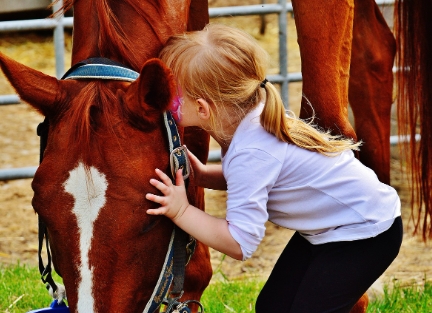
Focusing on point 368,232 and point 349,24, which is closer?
point 368,232

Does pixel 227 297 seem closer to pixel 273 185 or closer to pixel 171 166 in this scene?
pixel 273 185

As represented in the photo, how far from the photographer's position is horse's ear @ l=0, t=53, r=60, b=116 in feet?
5.37

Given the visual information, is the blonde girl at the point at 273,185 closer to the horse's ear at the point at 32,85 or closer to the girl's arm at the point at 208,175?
the girl's arm at the point at 208,175

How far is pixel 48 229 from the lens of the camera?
1648mm

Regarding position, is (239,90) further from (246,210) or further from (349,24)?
(349,24)

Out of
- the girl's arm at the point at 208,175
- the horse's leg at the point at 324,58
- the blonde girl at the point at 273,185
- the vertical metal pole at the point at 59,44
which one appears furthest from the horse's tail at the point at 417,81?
the vertical metal pole at the point at 59,44

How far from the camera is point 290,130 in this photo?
6.04 ft

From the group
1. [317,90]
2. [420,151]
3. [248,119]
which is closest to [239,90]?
[248,119]

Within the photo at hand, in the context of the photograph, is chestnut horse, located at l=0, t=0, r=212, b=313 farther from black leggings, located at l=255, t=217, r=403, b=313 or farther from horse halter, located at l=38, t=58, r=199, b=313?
black leggings, located at l=255, t=217, r=403, b=313

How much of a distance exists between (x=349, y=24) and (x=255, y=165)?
71 cm

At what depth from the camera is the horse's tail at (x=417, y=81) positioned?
2955 mm

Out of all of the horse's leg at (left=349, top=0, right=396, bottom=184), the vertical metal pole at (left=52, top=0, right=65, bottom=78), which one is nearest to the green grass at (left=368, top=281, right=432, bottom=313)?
the horse's leg at (left=349, top=0, right=396, bottom=184)

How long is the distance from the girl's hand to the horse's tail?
1487mm

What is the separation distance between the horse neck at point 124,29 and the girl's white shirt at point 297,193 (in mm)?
305
